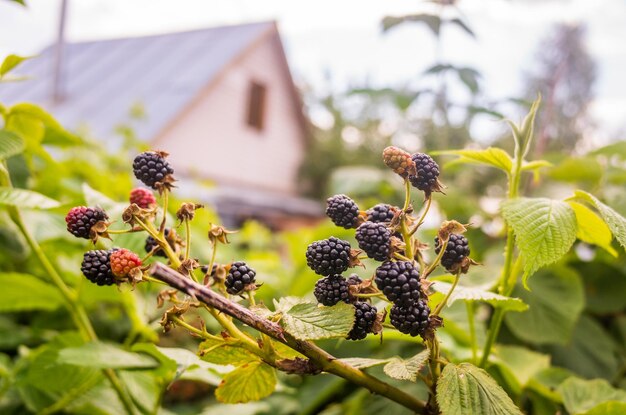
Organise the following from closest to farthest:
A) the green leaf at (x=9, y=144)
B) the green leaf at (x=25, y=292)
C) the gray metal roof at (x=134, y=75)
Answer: the green leaf at (x=9, y=144), the green leaf at (x=25, y=292), the gray metal roof at (x=134, y=75)

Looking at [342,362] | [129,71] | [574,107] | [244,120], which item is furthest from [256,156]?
[342,362]

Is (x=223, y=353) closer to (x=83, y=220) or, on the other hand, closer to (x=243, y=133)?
(x=83, y=220)

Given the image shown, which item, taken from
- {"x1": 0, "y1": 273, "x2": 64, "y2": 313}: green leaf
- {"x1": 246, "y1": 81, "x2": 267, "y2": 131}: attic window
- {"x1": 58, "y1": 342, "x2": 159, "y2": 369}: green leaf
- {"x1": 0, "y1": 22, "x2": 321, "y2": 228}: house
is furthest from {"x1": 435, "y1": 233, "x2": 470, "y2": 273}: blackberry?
{"x1": 246, "y1": 81, "x2": 267, "y2": 131}: attic window

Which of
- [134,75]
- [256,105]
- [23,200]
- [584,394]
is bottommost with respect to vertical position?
[256,105]

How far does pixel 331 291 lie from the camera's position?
20.1 inches

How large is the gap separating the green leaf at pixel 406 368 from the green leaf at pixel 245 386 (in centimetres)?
12

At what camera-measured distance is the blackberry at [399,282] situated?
472mm

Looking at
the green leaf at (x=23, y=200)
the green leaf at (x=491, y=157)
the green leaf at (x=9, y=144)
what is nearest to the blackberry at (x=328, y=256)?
the green leaf at (x=491, y=157)

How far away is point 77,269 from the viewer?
1291 mm

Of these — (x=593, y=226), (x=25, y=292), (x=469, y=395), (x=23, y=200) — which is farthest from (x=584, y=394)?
(x=25, y=292)

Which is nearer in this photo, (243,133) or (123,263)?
(123,263)

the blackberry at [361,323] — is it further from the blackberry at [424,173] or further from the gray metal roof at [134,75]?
the gray metal roof at [134,75]

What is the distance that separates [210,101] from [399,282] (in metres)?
11.2

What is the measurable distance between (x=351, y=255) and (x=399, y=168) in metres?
0.08
